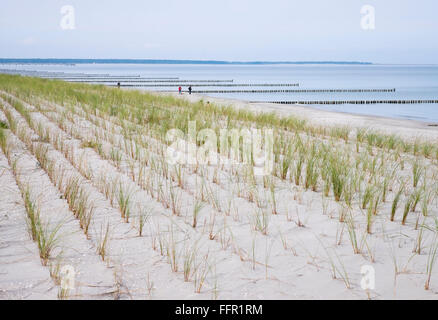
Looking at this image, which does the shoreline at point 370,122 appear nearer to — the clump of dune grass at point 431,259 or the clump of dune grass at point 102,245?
the clump of dune grass at point 431,259

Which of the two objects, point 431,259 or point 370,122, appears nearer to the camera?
point 431,259

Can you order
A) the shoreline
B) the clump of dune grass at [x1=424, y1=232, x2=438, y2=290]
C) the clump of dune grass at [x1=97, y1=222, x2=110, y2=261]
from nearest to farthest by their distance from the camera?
1. the clump of dune grass at [x1=424, y1=232, x2=438, y2=290]
2. the clump of dune grass at [x1=97, y1=222, x2=110, y2=261]
3. the shoreline

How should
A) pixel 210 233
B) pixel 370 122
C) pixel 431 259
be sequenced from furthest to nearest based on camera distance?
pixel 370 122 < pixel 210 233 < pixel 431 259

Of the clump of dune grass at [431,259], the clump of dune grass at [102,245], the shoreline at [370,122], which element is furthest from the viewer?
the shoreline at [370,122]

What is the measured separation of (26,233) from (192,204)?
4.48ft

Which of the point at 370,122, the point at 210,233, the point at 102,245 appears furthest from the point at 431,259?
the point at 370,122

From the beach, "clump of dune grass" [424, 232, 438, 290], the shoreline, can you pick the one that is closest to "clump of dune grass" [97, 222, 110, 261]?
the beach

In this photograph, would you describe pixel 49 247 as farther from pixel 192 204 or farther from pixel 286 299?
pixel 286 299

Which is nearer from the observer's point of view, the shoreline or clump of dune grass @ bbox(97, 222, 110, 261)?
clump of dune grass @ bbox(97, 222, 110, 261)

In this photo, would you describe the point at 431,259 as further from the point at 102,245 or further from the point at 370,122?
the point at 370,122

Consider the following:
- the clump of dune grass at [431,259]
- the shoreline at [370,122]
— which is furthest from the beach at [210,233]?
the shoreline at [370,122]

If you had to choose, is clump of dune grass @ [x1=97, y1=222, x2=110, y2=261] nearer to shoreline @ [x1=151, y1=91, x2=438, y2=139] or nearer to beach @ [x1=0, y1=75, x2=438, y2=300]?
beach @ [x1=0, y1=75, x2=438, y2=300]
